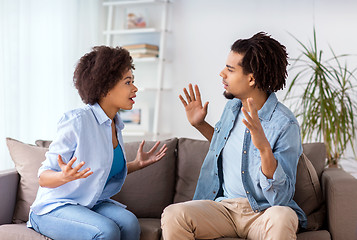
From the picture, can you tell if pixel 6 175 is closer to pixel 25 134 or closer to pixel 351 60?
pixel 25 134

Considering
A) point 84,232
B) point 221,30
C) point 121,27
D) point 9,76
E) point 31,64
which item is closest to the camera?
point 84,232

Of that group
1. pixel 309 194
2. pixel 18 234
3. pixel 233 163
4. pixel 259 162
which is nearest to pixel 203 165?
pixel 233 163

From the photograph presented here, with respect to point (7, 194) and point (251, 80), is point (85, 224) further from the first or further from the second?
point (251, 80)

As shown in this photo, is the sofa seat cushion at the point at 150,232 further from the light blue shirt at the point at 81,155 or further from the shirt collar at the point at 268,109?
the shirt collar at the point at 268,109

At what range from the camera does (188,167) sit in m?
2.69

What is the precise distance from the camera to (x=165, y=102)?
4.68 meters

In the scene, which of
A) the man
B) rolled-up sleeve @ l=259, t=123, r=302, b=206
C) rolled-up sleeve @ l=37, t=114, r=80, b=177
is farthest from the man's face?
rolled-up sleeve @ l=37, t=114, r=80, b=177

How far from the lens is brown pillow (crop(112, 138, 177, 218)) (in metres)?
2.63

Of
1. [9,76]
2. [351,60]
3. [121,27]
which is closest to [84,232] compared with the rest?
[9,76]

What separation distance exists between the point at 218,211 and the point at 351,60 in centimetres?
223

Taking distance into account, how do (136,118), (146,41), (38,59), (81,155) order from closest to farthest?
(81,155) < (38,59) < (136,118) < (146,41)

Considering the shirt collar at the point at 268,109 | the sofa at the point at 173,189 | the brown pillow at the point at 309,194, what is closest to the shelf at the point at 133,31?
the sofa at the point at 173,189

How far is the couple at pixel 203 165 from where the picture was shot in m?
2.07

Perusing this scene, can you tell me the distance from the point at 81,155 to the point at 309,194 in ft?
3.62
